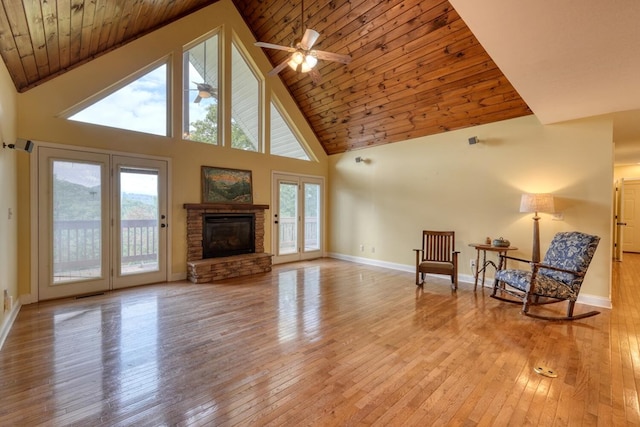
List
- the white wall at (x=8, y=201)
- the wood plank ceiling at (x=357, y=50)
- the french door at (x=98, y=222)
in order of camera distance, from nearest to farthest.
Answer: the white wall at (x=8, y=201), the wood plank ceiling at (x=357, y=50), the french door at (x=98, y=222)

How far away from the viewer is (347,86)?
534cm

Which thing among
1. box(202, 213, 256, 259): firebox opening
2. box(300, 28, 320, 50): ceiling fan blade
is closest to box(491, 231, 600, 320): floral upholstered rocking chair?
box(300, 28, 320, 50): ceiling fan blade

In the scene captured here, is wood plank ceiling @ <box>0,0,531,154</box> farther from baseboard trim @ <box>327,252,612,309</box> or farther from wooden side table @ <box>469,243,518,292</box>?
baseboard trim @ <box>327,252,612,309</box>

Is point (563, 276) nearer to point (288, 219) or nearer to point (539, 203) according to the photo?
point (539, 203)

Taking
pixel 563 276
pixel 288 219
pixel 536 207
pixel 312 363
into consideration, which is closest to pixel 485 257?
pixel 536 207

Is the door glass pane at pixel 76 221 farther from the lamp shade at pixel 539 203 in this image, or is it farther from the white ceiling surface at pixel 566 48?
the lamp shade at pixel 539 203

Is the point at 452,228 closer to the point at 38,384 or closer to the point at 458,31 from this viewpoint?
the point at 458,31

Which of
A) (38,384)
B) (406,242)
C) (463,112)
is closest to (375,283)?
(406,242)

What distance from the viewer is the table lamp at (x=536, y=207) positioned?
3920 millimetres

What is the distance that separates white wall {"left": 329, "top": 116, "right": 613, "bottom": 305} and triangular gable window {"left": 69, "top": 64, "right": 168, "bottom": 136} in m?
3.92

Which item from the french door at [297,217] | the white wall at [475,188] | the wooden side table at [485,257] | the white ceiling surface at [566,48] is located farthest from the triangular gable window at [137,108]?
the wooden side table at [485,257]

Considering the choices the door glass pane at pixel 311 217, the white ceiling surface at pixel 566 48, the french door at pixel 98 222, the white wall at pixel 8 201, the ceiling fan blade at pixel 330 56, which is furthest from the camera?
the door glass pane at pixel 311 217

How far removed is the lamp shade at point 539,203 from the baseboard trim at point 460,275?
1.28m

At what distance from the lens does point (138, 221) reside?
4539 mm
